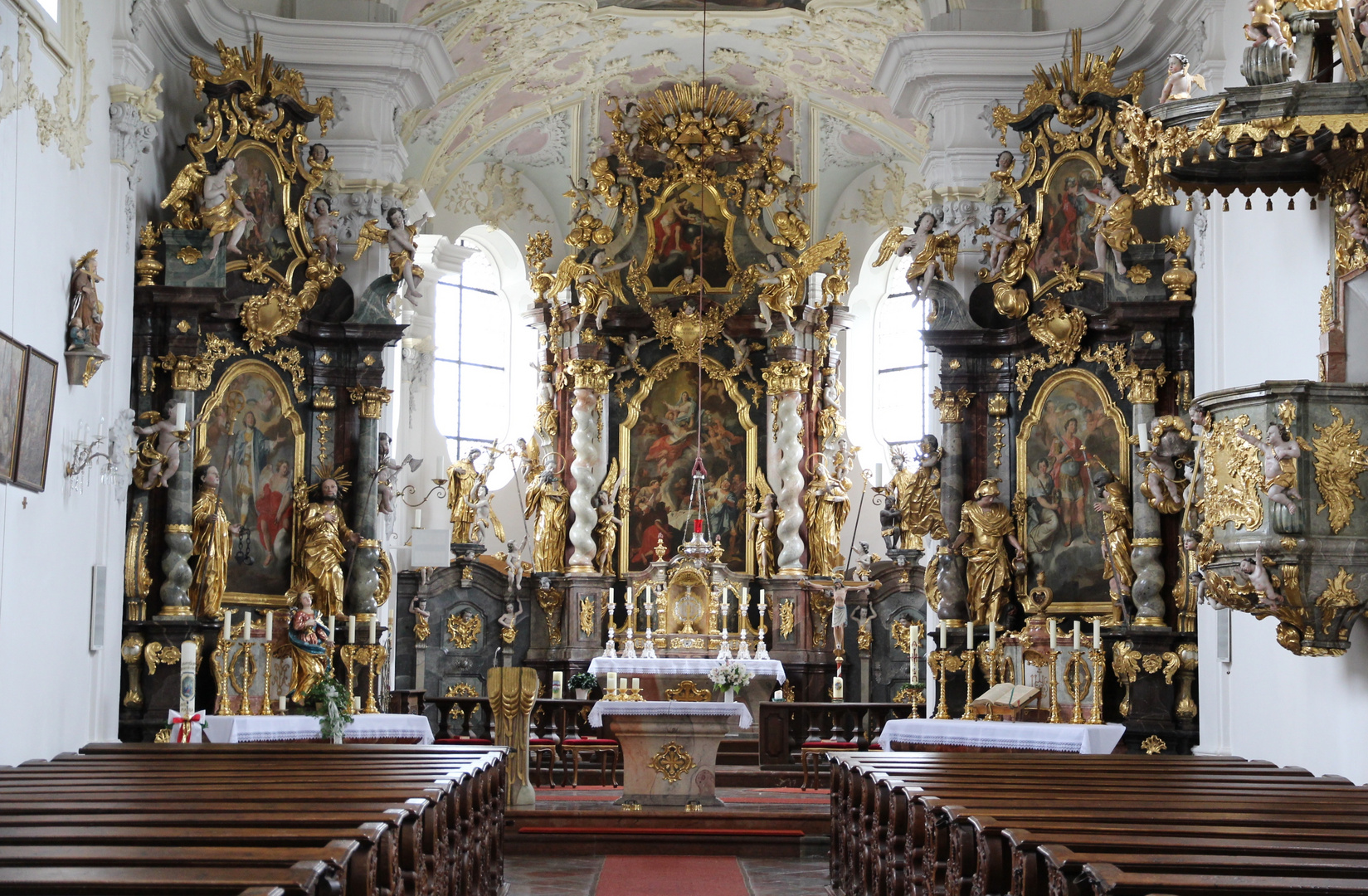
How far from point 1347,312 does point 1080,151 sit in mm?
5495

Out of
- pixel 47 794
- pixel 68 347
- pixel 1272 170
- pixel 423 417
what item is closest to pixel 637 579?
pixel 423 417

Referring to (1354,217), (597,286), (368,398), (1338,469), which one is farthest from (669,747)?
(597,286)

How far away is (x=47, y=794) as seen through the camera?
21.4 feet

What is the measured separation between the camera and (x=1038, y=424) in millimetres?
14859

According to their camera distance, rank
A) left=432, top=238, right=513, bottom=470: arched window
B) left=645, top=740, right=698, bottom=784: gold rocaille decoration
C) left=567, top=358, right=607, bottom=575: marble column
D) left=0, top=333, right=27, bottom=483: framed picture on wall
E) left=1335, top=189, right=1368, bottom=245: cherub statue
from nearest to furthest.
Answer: left=1335, top=189, right=1368, bottom=245: cherub statue, left=0, top=333, right=27, bottom=483: framed picture on wall, left=645, top=740, right=698, bottom=784: gold rocaille decoration, left=567, top=358, right=607, bottom=575: marble column, left=432, top=238, right=513, bottom=470: arched window

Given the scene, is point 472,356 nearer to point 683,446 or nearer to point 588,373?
point 588,373

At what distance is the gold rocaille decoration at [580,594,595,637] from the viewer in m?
20.0

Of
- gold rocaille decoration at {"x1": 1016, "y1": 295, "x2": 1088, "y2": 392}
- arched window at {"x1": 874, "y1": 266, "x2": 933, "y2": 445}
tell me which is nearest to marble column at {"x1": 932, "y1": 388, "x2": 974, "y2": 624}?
gold rocaille decoration at {"x1": 1016, "y1": 295, "x2": 1088, "y2": 392}

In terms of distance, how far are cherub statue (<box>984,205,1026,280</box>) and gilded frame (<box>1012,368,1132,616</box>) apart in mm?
1159

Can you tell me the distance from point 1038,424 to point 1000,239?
5.66 feet

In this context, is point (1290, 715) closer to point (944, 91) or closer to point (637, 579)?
point (944, 91)

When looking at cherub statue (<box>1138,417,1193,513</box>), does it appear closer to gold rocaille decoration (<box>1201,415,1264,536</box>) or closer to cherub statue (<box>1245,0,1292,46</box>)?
gold rocaille decoration (<box>1201,415,1264,536</box>)

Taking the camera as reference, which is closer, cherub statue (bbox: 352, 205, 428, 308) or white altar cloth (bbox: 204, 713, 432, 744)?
white altar cloth (bbox: 204, 713, 432, 744)

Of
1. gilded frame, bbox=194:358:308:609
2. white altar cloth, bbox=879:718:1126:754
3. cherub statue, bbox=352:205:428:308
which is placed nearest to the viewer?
white altar cloth, bbox=879:718:1126:754
